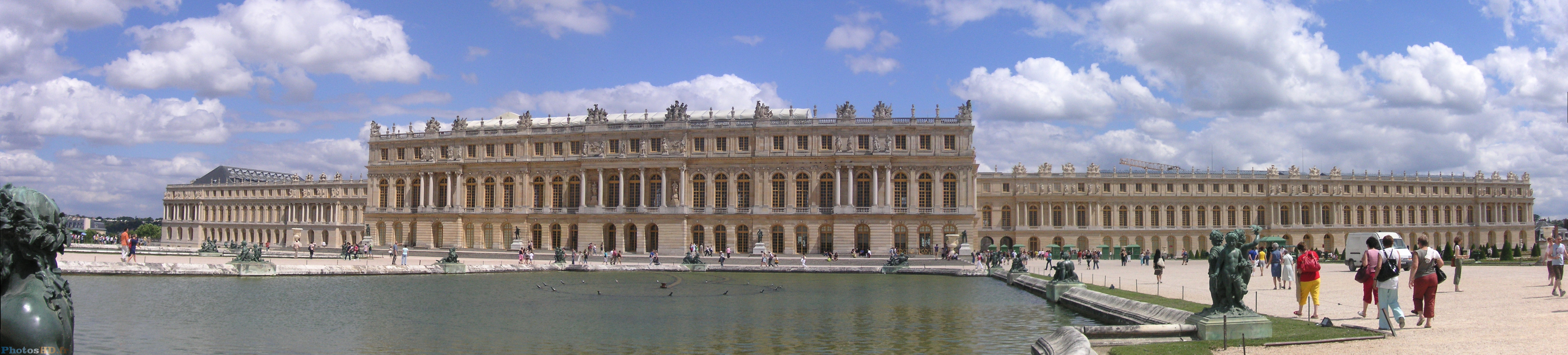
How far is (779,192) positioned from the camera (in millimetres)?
64750

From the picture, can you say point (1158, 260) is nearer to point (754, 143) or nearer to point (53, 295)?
point (53, 295)

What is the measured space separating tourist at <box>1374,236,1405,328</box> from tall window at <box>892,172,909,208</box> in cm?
4986

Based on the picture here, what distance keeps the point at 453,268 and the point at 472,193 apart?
100 ft

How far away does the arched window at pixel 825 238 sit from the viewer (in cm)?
6400

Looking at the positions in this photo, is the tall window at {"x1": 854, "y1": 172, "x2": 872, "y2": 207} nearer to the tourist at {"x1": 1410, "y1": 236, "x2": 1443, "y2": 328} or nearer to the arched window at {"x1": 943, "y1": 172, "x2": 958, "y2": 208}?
the arched window at {"x1": 943, "y1": 172, "x2": 958, "y2": 208}

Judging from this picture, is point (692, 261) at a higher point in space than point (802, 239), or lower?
lower

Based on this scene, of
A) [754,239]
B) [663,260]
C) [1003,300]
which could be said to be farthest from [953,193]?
[1003,300]

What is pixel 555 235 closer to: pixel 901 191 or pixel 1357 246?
pixel 901 191

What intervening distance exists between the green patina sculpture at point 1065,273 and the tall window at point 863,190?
36047mm

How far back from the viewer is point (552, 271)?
4603 centimetres

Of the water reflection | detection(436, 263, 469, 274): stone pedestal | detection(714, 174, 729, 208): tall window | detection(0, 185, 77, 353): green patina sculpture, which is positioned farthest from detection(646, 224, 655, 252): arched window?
detection(0, 185, 77, 353): green patina sculpture

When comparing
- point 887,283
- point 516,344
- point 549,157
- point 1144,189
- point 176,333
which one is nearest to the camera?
point 516,344

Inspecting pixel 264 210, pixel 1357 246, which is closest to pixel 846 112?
pixel 1357 246

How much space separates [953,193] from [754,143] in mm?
14353
